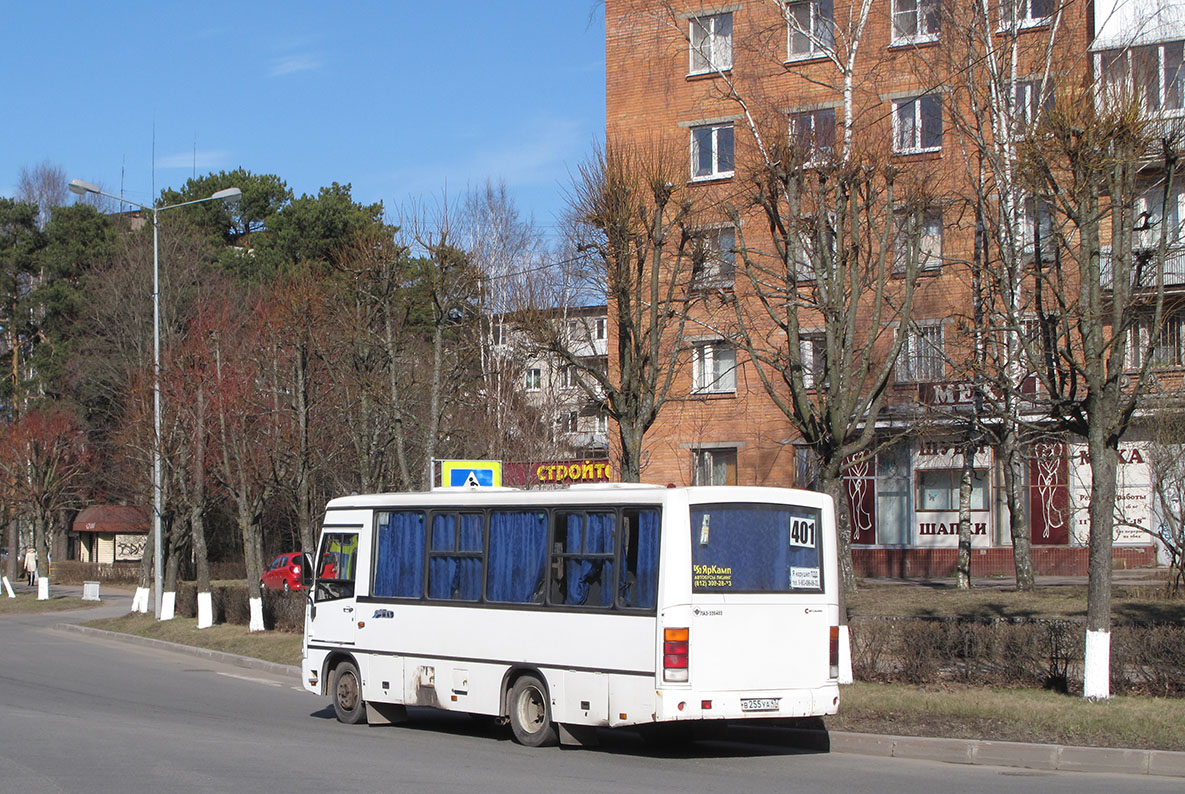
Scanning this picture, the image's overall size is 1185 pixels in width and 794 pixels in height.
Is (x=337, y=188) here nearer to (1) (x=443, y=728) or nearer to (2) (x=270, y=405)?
(2) (x=270, y=405)

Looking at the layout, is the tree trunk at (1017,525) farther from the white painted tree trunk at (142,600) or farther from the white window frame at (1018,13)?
the white painted tree trunk at (142,600)

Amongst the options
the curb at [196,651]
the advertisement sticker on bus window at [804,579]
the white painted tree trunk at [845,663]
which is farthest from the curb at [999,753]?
the curb at [196,651]

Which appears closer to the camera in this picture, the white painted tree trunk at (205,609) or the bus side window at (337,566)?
the bus side window at (337,566)

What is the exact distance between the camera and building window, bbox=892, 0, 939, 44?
26281 millimetres

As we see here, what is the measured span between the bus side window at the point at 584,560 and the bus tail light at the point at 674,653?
0.81m

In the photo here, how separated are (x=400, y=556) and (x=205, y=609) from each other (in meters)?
16.7

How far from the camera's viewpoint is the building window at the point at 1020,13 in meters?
24.1

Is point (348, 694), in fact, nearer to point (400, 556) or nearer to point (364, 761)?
point (400, 556)

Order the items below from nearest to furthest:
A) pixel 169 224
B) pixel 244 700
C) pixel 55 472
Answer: pixel 244 700, pixel 55 472, pixel 169 224

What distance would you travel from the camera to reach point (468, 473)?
757 inches

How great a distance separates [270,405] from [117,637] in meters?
6.68

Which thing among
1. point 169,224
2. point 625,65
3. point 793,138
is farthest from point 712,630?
point 169,224

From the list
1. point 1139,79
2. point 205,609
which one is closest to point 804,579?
point 1139,79

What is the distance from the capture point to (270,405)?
100 feet
